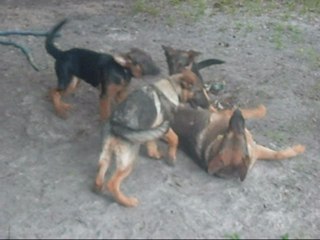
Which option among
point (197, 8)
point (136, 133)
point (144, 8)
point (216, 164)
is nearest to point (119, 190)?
point (136, 133)

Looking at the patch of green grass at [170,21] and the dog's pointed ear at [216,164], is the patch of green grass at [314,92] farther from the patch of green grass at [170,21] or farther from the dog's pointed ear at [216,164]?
the patch of green grass at [170,21]

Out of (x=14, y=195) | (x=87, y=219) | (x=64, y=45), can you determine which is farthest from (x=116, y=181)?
(x=64, y=45)

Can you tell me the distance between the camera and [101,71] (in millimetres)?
6125

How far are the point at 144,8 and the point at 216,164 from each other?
12.5 feet

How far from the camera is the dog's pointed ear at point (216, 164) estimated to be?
5.66 m

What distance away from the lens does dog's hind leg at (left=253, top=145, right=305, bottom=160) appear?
5.96 metres

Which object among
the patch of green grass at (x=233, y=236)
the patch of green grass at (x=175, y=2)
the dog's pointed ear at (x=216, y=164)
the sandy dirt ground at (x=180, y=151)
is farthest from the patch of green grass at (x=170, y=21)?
the patch of green grass at (x=233, y=236)

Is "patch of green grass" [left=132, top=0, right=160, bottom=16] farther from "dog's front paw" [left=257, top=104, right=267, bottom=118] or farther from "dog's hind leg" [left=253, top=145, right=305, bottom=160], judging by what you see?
"dog's hind leg" [left=253, top=145, right=305, bottom=160]

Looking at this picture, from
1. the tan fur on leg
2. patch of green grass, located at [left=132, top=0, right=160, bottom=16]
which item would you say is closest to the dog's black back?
the tan fur on leg

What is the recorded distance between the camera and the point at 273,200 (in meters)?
5.59

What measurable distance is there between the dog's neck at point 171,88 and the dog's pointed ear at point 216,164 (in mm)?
477

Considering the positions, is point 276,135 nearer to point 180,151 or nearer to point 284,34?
point 180,151

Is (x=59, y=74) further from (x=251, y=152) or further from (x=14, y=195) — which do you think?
(x=251, y=152)

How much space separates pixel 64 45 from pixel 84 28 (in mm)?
635
